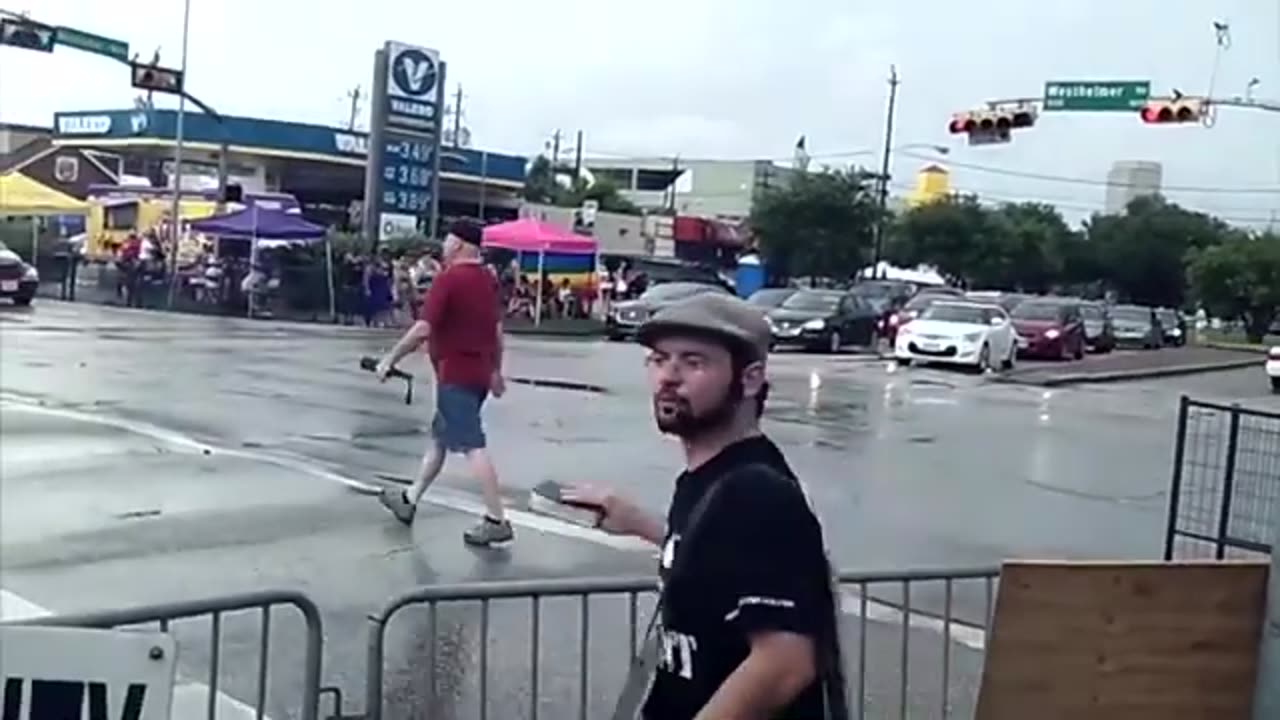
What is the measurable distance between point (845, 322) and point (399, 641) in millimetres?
31082

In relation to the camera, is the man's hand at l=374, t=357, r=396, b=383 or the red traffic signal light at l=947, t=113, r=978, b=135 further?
the red traffic signal light at l=947, t=113, r=978, b=135

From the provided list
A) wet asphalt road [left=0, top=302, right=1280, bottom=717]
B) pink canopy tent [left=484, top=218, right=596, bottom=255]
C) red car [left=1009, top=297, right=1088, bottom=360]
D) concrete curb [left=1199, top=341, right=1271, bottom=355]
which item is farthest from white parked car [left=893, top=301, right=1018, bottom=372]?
pink canopy tent [left=484, top=218, right=596, bottom=255]

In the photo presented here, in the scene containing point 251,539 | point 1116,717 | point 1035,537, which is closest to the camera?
point 1116,717

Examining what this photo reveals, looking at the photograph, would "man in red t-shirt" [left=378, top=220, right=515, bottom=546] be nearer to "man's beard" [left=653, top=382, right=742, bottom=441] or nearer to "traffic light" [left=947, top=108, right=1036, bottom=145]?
"man's beard" [left=653, top=382, right=742, bottom=441]

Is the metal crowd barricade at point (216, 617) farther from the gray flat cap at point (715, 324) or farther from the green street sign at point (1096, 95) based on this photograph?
the green street sign at point (1096, 95)

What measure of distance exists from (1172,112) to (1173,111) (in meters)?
0.06

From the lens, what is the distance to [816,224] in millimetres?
62969

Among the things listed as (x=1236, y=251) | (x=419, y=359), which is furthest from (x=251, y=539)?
(x=1236, y=251)

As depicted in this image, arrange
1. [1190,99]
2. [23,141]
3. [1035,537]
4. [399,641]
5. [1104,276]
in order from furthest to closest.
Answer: [23,141], [1104,276], [1190,99], [1035,537], [399,641]

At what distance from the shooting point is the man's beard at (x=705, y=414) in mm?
2990

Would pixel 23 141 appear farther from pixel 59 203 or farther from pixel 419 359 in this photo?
pixel 419 359

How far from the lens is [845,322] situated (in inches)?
1453

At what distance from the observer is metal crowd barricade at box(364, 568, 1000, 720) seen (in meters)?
5.84

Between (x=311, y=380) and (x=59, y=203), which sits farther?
(x=59, y=203)
